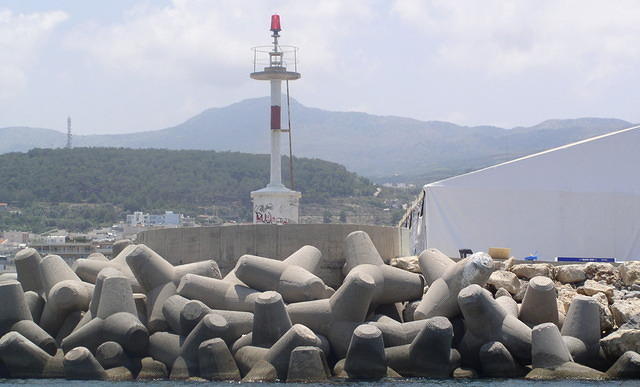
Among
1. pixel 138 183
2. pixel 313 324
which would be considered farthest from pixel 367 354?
pixel 138 183

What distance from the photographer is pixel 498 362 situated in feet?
58.9

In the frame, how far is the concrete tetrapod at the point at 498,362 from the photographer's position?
17.9 meters

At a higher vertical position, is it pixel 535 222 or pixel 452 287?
pixel 535 222

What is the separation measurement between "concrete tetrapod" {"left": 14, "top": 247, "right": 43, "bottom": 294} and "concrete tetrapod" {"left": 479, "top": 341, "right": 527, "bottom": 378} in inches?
342

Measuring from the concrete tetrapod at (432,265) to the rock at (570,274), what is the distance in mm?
2309

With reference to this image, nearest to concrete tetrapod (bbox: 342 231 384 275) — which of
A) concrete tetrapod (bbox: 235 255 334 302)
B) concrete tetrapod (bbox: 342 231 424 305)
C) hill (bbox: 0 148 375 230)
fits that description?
concrete tetrapod (bbox: 342 231 424 305)

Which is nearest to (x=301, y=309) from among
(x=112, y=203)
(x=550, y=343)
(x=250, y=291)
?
(x=250, y=291)

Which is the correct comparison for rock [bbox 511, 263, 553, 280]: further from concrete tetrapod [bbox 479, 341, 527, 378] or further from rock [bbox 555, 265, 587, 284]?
concrete tetrapod [bbox 479, 341, 527, 378]

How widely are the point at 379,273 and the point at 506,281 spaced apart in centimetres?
240

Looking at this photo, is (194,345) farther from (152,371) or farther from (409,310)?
(409,310)

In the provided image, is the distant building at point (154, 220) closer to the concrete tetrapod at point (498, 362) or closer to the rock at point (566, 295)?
the rock at point (566, 295)

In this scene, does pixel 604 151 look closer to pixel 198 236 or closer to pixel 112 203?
pixel 198 236

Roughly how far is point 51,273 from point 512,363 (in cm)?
868

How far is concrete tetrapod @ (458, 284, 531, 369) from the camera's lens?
18250mm
